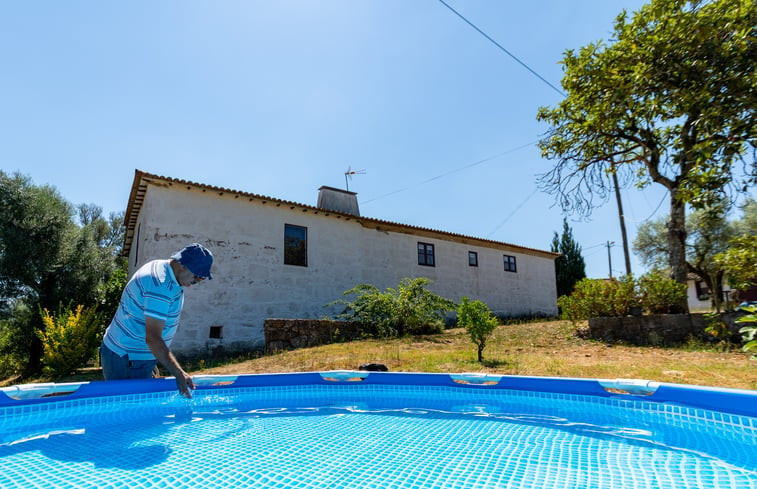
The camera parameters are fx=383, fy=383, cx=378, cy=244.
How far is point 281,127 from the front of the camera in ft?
38.9

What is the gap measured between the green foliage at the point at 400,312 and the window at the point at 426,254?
4.51 meters

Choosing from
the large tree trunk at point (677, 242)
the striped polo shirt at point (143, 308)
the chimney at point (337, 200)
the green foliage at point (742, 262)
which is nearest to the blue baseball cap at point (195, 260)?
the striped polo shirt at point (143, 308)

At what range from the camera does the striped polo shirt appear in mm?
3035

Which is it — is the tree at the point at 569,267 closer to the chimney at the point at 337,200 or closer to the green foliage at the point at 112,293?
the chimney at the point at 337,200

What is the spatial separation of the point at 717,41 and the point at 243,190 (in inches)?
484

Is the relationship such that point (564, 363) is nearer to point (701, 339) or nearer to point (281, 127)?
point (701, 339)

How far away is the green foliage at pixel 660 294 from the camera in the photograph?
9.34 m

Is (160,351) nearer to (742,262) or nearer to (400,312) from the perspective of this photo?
(742,262)

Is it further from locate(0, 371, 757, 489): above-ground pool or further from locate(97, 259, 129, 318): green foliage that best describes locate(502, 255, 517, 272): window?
locate(97, 259, 129, 318): green foliage

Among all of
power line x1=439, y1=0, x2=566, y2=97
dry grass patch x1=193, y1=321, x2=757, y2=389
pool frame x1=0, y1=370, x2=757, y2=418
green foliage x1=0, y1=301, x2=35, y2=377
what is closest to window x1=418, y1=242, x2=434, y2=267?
dry grass patch x1=193, y1=321, x2=757, y2=389

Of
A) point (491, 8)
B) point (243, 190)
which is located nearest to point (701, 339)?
point (491, 8)

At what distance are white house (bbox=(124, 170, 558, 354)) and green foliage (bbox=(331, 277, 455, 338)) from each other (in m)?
2.46

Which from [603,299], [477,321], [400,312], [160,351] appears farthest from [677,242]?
[160,351]

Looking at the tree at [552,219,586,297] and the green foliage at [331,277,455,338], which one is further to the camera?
the tree at [552,219,586,297]
